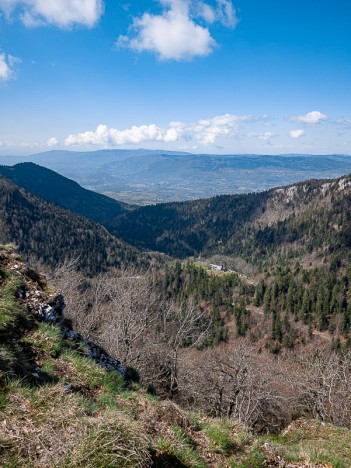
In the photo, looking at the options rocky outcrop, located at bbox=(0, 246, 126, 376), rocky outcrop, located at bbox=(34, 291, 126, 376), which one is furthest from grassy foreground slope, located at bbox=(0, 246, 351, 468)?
rocky outcrop, located at bbox=(34, 291, 126, 376)

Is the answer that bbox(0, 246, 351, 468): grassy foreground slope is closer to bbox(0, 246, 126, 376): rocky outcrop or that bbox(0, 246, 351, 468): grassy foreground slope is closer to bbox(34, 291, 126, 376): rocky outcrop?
bbox(0, 246, 126, 376): rocky outcrop

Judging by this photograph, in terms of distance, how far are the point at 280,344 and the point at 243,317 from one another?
1691cm

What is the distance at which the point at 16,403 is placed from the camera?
6398 millimetres

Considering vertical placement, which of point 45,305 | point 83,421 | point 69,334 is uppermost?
point 83,421

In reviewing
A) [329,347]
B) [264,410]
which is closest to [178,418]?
[264,410]

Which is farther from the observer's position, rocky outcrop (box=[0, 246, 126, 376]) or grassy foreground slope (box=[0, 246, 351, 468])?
rocky outcrop (box=[0, 246, 126, 376])

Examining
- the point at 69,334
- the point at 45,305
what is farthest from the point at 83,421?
the point at 45,305

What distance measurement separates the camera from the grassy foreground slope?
16.9 ft

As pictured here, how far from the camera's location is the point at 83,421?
580 centimetres

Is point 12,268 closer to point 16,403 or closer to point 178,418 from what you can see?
point 16,403

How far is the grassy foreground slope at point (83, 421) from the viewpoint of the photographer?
5.14 meters

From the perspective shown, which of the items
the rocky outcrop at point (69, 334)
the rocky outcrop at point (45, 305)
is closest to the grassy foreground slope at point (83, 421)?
the rocky outcrop at point (45, 305)

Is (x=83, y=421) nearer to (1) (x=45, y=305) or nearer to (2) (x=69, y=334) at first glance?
(2) (x=69, y=334)

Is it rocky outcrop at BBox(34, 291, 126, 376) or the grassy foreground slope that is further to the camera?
rocky outcrop at BBox(34, 291, 126, 376)
